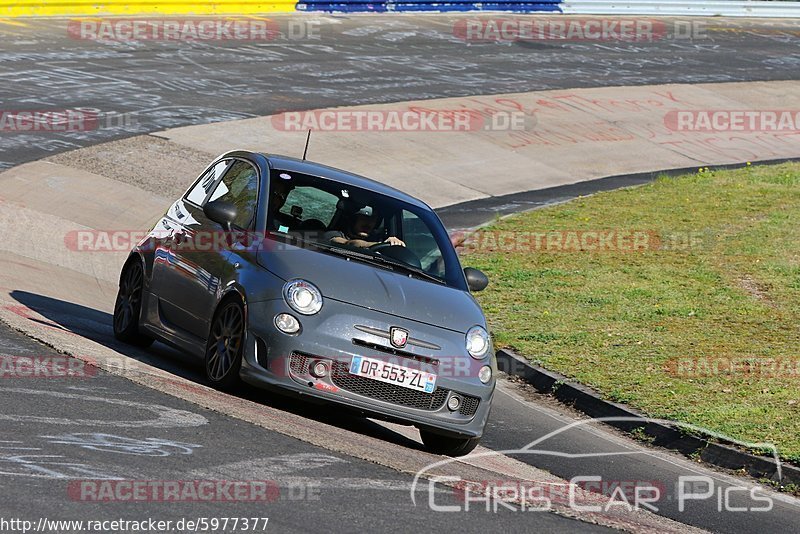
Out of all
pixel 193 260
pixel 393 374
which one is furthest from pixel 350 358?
pixel 193 260

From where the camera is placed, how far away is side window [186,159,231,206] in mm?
10175

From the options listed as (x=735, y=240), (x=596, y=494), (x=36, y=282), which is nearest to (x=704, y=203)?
(x=735, y=240)

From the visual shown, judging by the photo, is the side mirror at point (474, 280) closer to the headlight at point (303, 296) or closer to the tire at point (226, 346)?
the headlight at point (303, 296)

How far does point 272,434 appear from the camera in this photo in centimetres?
753

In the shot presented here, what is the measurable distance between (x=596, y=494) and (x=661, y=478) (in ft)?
3.64

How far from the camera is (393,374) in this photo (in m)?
8.18

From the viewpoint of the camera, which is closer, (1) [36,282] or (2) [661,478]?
(2) [661,478]

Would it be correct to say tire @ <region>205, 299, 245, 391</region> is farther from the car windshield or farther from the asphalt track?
the car windshield

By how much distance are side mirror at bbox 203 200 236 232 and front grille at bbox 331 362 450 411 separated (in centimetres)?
161

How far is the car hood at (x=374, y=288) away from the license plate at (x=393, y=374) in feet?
1.13

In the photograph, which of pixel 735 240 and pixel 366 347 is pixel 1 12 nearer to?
pixel 735 240

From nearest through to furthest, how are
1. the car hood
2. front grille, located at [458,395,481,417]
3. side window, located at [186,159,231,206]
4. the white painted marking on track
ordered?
1. the white painted marking on track
2. the car hood
3. front grille, located at [458,395,481,417]
4. side window, located at [186,159,231,206]

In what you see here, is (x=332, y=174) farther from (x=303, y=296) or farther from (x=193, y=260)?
(x=303, y=296)

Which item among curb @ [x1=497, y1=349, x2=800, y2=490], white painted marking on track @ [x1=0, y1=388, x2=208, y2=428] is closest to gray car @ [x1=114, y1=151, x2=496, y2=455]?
white painted marking on track @ [x1=0, y1=388, x2=208, y2=428]
